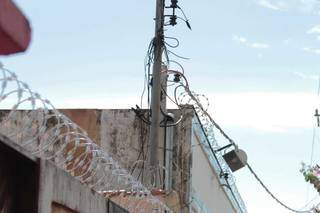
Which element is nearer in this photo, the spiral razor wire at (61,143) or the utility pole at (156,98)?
the spiral razor wire at (61,143)

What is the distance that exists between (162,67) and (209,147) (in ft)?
7.87

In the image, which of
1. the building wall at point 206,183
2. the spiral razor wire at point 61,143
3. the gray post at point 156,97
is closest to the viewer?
the spiral razor wire at point 61,143

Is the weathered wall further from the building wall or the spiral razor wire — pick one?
the building wall

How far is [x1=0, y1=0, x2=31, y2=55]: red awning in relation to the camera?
7.99 feet

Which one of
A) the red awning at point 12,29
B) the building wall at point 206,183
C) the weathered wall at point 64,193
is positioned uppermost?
the building wall at point 206,183

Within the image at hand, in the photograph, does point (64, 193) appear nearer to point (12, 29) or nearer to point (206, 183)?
point (12, 29)

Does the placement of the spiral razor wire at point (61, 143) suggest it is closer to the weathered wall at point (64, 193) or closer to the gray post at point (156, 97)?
the weathered wall at point (64, 193)

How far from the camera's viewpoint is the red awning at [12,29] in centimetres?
244

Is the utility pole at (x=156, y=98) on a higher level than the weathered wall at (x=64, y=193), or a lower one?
higher

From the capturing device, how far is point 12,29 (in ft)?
8.13

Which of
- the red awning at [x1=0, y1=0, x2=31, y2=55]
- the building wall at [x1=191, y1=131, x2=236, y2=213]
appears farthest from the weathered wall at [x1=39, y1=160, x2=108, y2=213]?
the building wall at [x1=191, y1=131, x2=236, y2=213]

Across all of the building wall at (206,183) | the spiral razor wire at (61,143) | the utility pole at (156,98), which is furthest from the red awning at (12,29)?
the building wall at (206,183)

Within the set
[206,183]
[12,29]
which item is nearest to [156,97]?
[206,183]

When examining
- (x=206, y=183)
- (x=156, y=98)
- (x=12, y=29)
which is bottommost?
(x=12, y=29)
